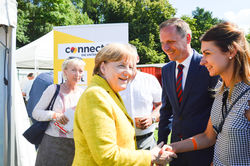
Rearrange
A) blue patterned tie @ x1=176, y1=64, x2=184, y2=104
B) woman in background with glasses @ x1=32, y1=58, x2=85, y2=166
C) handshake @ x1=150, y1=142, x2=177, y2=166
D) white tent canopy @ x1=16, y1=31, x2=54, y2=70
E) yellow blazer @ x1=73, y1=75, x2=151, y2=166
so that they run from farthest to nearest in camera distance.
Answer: white tent canopy @ x1=16, y1=31, x2=54, y2=70, woman in background with glasses @ x1=32, y1=58, x2=85, y2=166, blue patterned tie @ x1=176, y1=64, x2=184, y2=104, handshake @ x1=150, y1=142, x2=177, y2=166, yellow blazer @ x1=73, y1=75, x2=151, y2=166

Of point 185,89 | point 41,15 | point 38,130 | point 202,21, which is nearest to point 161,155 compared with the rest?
point 185,89

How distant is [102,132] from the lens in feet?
4.67

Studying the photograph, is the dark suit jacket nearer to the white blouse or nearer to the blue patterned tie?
the blue patterned tie

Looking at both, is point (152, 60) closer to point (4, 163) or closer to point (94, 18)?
point (94, 18)

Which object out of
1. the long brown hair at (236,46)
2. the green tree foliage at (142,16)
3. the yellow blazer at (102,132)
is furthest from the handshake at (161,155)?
the green tree foliage at (142,16)

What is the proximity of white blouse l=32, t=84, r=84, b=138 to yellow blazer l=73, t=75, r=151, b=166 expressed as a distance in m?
1.45

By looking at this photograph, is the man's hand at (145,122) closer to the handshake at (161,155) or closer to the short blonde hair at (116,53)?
the handshake at (161,155)

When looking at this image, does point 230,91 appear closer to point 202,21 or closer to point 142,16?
point 142,16

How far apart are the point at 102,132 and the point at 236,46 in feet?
3.86

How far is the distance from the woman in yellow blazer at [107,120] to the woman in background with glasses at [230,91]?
568 mm

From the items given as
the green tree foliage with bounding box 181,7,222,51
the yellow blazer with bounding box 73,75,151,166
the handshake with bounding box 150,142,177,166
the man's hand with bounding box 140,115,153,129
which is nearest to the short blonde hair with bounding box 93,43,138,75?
the yellow blazer with bounding box 73,75,151,166

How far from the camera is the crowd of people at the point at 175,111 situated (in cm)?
150

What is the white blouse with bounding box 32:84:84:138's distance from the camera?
2.92 metres

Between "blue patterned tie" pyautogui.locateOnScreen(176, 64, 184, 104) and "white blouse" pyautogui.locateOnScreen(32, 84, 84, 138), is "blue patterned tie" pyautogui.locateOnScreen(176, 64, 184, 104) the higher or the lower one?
the higher one
